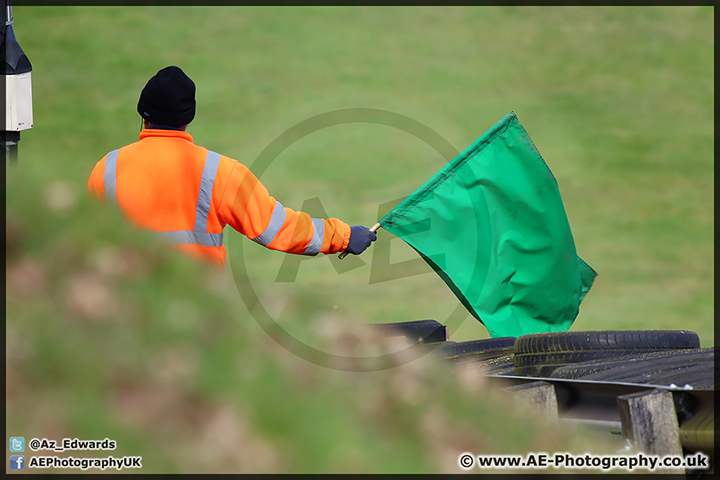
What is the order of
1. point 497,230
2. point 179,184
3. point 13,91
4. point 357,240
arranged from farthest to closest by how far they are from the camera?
point 497,230, point 13,91, point 357,240, point 179,184

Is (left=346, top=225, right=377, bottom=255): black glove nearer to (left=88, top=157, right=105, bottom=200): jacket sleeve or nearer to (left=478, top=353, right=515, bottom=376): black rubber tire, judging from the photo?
(left=478, top=353, right=515, bottom=376): black rubber tire

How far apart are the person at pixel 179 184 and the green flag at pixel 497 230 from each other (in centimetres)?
145

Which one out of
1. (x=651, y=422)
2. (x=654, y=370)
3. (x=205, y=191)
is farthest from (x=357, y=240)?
(x=651, y=422)

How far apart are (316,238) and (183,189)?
69 cm

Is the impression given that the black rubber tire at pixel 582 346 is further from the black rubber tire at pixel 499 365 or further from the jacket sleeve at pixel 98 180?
the jacket sleeve at pixel 98 180

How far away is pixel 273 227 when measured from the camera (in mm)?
3719

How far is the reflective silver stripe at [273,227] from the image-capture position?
3.70m

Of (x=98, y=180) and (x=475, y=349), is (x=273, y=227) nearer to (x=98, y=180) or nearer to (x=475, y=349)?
(x=98, y=180)

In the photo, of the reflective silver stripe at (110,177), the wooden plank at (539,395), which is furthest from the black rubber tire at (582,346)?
the reflective silver stripe at (110,177)

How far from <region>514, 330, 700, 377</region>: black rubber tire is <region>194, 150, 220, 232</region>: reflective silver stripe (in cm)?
171

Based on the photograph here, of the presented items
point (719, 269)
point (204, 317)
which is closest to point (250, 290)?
point (204, 317)

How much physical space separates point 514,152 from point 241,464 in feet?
13.1

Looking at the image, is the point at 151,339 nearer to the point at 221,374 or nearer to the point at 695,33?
the point at 221,374

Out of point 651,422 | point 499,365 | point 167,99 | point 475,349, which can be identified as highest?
point 167,99
